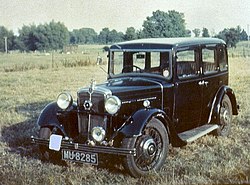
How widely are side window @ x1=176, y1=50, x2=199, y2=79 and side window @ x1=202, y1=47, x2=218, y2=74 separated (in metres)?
0.25

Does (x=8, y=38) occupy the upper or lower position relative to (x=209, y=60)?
upper

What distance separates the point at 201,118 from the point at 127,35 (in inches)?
220

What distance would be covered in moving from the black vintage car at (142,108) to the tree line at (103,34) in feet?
7.09

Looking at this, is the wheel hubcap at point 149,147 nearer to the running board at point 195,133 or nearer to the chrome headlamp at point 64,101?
the running board at point 195,133

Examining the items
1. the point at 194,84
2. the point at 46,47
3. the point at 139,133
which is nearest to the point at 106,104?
the point at 139,133

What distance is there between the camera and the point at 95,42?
10594 millimetres

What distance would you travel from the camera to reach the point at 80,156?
459 centimetres

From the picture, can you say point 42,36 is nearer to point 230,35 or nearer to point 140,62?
point 230,35

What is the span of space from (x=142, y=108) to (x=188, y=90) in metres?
1.08

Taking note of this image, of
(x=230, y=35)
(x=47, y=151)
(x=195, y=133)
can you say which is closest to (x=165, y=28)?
(x=230, y=35)

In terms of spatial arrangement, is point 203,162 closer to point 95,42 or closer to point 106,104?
point 106,104

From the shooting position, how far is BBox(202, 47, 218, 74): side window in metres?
6.36

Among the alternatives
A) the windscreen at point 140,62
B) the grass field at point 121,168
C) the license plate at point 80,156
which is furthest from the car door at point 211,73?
the license plate at point 80,156

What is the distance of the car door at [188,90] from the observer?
5645 millimetres
